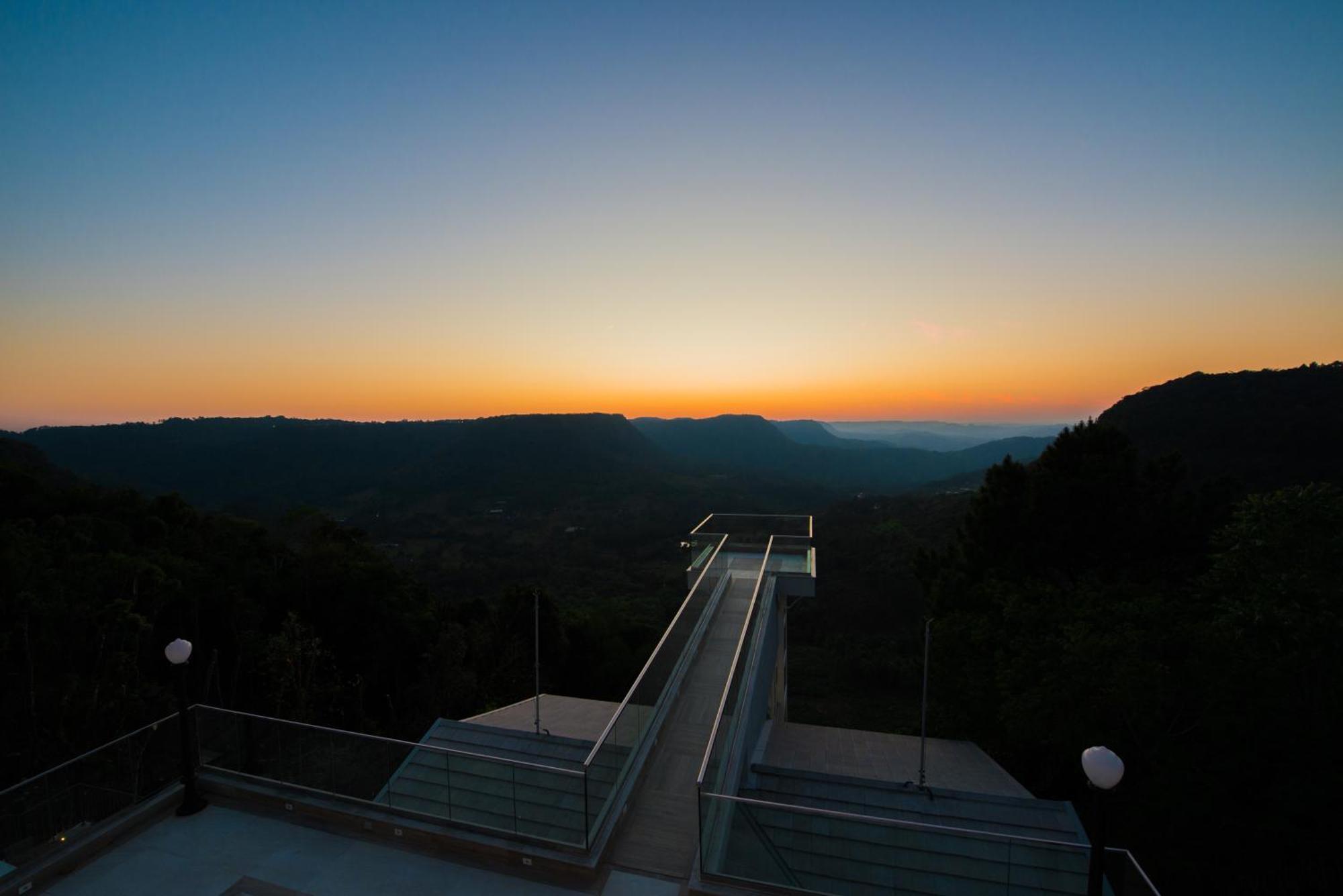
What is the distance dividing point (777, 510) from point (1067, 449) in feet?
189

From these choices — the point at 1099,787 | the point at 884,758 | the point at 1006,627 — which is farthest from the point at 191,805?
the point at 1006,627

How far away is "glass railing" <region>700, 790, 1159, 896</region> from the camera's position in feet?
16.4

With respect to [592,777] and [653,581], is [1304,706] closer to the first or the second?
[592,777]

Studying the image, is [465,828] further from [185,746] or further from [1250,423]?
[1250,423]

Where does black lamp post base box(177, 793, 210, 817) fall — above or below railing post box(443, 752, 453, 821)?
below

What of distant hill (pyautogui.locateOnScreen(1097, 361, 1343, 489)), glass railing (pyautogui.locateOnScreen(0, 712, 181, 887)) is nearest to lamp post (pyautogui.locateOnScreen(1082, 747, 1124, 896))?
glass railing (pyautogui.locateOnScreen(0, 712, 181, 887))

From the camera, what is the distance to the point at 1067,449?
56.6 feet

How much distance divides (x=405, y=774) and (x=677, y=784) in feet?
10.1

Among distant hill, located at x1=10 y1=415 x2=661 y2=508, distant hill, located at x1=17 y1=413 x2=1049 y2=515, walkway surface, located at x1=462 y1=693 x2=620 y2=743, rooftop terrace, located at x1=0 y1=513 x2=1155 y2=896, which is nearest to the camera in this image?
rooftop terrace, located at x1=0 y1=513 x2=1155 y2=896

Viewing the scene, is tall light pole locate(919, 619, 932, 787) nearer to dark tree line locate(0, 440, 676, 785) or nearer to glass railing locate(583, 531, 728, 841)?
glass railing locate(583, 531, 728, 841)

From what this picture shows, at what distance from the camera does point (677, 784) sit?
24.9 ft

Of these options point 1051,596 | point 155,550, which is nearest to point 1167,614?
point 1051,596

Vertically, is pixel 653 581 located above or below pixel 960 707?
below

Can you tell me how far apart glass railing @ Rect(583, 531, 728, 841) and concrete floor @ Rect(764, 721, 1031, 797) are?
357 cm
